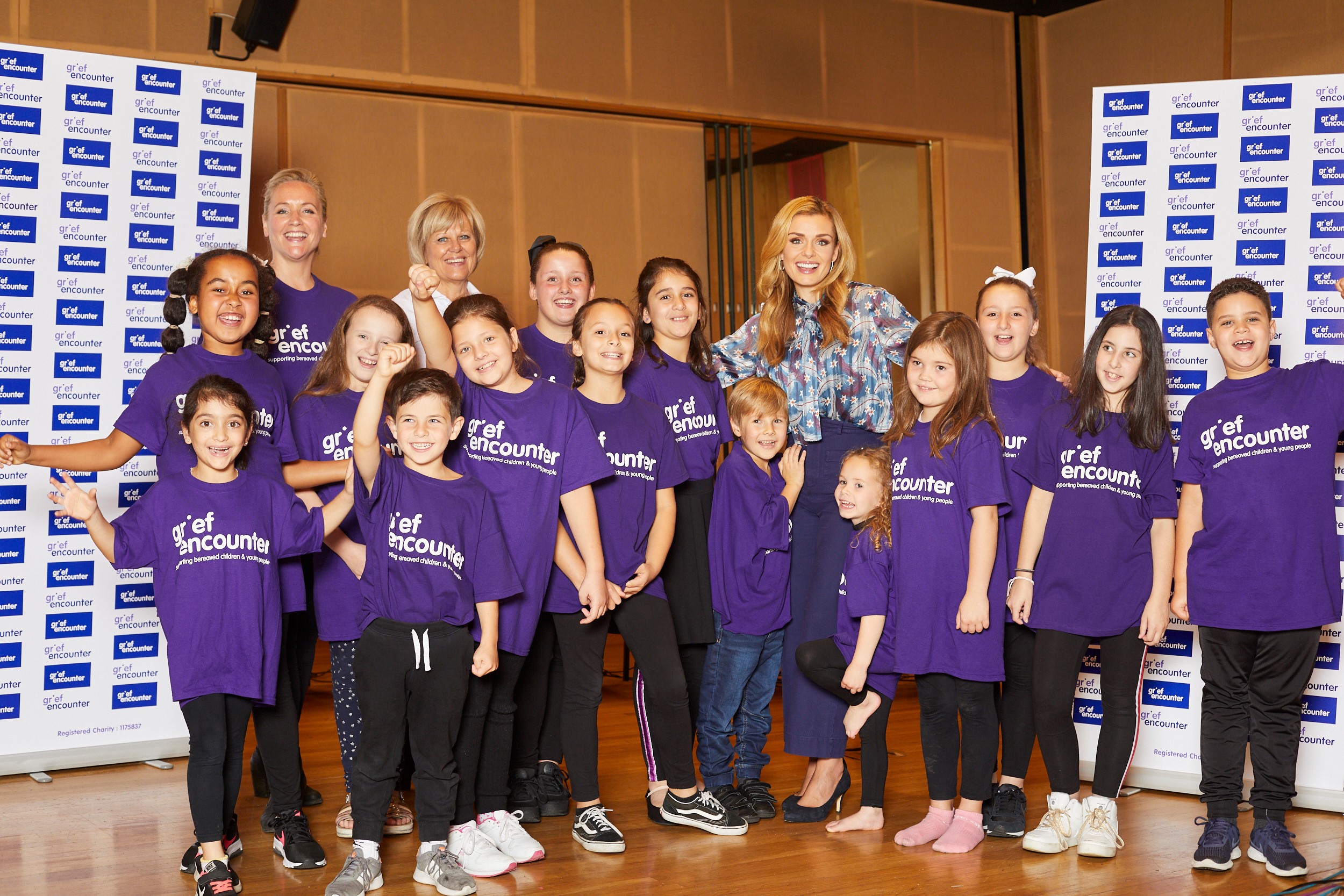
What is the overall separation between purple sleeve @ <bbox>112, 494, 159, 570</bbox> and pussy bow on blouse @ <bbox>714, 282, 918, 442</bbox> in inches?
61.5

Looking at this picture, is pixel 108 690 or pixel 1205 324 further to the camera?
pixel 108 690

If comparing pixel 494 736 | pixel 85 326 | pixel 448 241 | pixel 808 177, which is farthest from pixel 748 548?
pixel 808 177

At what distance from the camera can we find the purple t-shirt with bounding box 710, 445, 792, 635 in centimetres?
323

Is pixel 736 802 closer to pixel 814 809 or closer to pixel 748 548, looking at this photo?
pixel 814 809

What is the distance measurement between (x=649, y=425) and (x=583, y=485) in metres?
0.28

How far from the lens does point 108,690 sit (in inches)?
157

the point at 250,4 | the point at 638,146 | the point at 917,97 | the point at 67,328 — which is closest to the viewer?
the point at 67,328

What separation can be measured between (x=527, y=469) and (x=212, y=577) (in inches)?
29.8

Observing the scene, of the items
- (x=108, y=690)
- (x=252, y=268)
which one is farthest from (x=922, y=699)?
(x=108, y=690)

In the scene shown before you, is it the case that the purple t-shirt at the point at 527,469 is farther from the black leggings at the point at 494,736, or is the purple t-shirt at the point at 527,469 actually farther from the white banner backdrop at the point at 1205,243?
the white banner backdrop at the point at 1205,243

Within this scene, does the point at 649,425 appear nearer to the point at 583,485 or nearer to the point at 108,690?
the point at 583,485

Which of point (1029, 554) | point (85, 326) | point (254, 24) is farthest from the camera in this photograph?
point (254, 24)

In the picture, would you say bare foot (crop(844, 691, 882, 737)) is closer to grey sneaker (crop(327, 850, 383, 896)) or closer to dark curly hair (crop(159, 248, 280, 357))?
grey sneaker (crop(327, 850, 383, 896))

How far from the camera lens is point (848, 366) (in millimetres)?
3365
